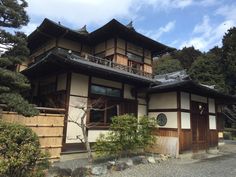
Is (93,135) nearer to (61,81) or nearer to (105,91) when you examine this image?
(105,91)

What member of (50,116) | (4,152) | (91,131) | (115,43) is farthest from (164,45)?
(4,152)

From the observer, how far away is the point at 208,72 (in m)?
35.4

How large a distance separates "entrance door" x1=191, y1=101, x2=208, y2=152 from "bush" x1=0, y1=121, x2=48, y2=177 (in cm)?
920

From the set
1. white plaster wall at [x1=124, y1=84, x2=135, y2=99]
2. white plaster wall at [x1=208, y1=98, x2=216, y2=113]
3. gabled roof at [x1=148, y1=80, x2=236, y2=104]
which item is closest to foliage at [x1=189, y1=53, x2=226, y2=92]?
white plaster wall at [x1=208, y1=98, x2=216, y2=113]

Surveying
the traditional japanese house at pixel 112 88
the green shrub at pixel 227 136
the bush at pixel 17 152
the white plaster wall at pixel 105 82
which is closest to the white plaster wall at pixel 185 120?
the traditional japanese house at pixel 112 88

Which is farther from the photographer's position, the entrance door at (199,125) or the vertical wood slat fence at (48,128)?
the entrance door at (199,125)

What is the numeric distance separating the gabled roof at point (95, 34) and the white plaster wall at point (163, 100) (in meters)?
3.98

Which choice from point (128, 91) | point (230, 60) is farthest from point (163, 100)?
point (230, 60)

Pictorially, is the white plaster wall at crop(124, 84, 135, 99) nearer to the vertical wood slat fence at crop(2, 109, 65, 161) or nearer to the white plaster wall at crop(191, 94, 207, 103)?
the white plaster wall at crop(191, 94, 207, 103)

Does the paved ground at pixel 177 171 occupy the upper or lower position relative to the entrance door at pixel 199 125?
lower

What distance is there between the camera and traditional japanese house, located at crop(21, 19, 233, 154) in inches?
406

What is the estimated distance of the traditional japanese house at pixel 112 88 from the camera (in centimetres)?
1031

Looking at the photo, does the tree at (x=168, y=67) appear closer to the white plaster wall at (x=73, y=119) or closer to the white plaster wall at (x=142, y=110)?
the white plaster wall at (x=142, y=110)

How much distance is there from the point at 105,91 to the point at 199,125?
19.5ft
